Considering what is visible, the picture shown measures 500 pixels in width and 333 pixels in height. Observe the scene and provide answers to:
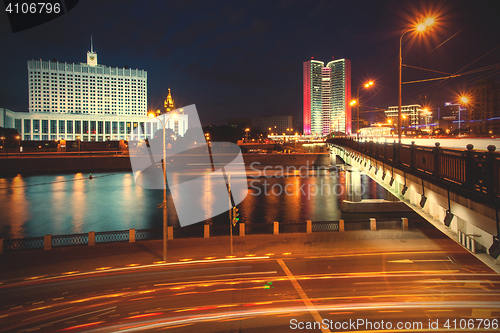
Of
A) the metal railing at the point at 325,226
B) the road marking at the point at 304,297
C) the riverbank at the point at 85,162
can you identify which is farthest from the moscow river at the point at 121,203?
the road marking at the point at 304,297

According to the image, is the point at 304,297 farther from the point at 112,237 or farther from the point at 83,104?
the point at 83,104

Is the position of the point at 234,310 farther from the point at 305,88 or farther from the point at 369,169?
the point at 305,88

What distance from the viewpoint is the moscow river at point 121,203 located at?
25.9m

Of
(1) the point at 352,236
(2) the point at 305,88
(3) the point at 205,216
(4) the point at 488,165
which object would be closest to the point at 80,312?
(4) the point at 488,165

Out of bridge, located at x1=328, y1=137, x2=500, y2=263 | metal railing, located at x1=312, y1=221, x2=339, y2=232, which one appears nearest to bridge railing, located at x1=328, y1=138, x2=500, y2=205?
bridge, located at x1=328, y1=137, x2=500, y2=263

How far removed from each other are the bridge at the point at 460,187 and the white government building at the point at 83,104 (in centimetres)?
11910

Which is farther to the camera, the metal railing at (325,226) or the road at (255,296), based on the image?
the metal railing at (325,226)

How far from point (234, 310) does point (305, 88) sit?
203 m

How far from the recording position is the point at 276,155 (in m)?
71.4

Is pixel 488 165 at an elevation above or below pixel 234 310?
above

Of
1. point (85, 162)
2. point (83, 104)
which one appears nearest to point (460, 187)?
point (85, 162)

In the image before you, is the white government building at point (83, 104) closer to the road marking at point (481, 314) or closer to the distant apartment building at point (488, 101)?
the distant apartment building at point (488, 101)

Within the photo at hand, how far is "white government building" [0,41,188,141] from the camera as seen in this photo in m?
110

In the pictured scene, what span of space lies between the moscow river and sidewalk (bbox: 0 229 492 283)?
31.6ft
